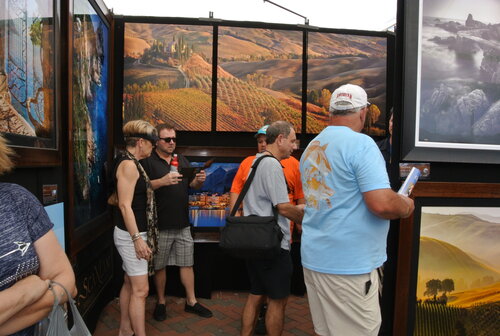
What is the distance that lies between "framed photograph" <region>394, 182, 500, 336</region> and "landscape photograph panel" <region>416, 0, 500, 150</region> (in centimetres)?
31

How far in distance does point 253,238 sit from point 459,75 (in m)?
1.59

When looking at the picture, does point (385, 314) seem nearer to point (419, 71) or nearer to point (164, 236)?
point (419, 71)

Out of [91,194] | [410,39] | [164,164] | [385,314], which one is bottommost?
[385,314]

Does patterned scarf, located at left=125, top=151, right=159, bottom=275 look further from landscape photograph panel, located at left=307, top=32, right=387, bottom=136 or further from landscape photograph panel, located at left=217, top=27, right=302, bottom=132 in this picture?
landscape photograph panel, located at left=307, top=32, right=387, bottom=136

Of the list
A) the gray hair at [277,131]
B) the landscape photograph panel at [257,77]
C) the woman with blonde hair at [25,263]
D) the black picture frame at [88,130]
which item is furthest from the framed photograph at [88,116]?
the woman with blonde hair at [25,263]

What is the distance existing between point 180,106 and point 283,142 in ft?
7.06

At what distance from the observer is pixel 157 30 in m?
4.64

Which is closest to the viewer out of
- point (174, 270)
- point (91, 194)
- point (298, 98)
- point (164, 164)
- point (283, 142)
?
point (283, 142)

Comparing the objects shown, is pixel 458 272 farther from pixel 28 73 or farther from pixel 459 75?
pixel 28 73

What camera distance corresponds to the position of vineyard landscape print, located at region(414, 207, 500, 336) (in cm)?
236

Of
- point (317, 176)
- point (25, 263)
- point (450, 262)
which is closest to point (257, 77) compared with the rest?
point (317, 176)

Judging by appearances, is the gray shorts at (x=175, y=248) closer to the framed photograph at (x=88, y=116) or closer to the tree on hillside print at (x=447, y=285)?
the framed photograph at (x=88, y=116)

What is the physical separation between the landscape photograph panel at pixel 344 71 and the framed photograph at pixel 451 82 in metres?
2.56

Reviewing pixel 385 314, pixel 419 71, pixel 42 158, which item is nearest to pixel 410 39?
pixel 419 71
